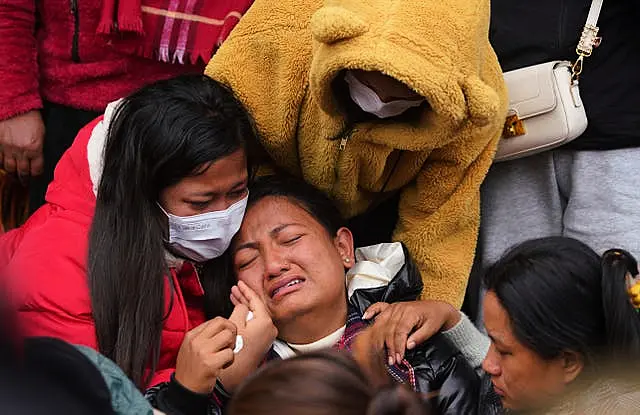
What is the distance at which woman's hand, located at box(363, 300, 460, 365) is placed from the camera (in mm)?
2291

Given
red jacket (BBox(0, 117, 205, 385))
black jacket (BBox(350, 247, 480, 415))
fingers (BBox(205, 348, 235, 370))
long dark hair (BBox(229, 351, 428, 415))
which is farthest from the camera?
black jacket (BBox(350, 247, 480, 415))

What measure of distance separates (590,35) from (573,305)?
81cm

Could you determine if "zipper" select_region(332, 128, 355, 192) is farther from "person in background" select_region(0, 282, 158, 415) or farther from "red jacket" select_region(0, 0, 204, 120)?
"person in background" select_region(0, 282, 158, 415)

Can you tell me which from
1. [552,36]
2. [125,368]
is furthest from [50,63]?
[552,36]

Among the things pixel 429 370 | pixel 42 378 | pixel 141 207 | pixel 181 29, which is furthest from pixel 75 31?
pixel 42 378

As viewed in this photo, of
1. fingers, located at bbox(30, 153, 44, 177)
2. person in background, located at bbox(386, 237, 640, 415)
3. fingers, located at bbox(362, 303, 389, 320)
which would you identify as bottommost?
fingers, located at bbox(362, 303, 389, 320)

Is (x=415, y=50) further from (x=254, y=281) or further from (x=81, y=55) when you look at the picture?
(x=81, y=55)

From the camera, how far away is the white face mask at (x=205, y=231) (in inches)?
89.7

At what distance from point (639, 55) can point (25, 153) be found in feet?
5.07

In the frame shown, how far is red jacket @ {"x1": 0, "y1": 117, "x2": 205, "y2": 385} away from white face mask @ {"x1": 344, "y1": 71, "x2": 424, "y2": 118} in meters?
0.56

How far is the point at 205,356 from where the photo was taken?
204 cm

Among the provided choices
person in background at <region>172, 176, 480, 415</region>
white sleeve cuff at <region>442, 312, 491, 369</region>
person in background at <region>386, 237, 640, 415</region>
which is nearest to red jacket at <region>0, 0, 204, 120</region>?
person in background at <region>172, 176, 480, 415</region>

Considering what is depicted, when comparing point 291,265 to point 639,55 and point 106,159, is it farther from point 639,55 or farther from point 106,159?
point 639,55

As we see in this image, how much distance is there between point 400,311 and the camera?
236cm
